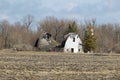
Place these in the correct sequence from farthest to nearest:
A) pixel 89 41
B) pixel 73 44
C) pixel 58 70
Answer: pixel 73 44 < pixel 89 41 < pixel 58 70

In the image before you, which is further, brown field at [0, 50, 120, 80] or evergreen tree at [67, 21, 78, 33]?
evergreen tree at [67, 21, 78, 33]

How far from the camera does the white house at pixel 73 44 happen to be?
101688 millimetres

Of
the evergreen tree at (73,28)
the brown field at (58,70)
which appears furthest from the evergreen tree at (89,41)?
the brown field at (58,70)

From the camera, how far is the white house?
101688 mm

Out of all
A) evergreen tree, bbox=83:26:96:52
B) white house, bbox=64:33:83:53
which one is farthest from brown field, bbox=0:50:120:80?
white house, bbox=64:33:83:53

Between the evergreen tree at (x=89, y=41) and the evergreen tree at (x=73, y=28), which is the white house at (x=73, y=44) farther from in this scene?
the evergreen tree at (x=89, y=41)

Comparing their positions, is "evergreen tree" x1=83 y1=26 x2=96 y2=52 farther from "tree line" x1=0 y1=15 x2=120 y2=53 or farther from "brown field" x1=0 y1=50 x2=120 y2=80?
"brown field" x1=0 y1=50 x2=120 y2=80

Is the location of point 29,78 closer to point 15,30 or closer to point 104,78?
point 104,78

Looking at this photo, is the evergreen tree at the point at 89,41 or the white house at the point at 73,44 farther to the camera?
the white house at the point at 73,44

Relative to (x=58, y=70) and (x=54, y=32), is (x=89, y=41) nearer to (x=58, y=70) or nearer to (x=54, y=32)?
(x=54, y=32)

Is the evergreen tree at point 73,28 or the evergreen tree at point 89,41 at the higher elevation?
the evergreen tree at point 73,28

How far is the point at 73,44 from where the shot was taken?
103m

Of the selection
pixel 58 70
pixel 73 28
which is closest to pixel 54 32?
pixel 73 28

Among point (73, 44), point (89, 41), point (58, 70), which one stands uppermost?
point (89, 41)
